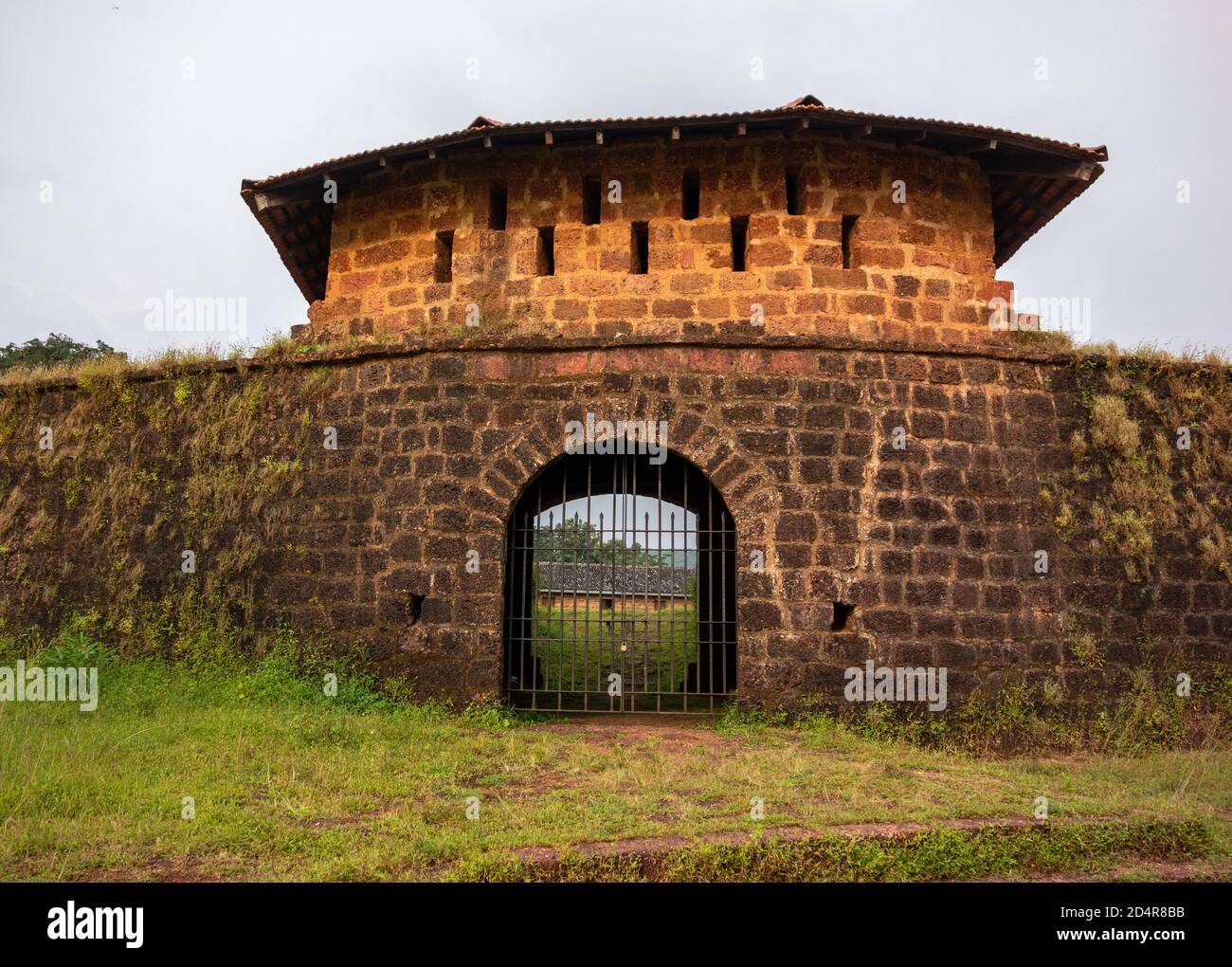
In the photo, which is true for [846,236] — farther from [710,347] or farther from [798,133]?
[710,347]

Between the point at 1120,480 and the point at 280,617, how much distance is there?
28.3 ft

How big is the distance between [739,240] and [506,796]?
6206 millimetres

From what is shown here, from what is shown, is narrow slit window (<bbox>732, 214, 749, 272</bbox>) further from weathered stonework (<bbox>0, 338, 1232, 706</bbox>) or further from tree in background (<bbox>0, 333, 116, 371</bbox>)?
tree in background (<bbox>0, 333, 116, 371</bbox>)

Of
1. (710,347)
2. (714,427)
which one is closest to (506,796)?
(714,427)

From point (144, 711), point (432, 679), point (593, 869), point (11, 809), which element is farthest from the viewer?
point (432, 679)

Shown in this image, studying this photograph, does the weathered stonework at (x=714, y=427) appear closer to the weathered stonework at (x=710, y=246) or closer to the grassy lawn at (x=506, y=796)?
the weathered stonework at (x=710, y=246)

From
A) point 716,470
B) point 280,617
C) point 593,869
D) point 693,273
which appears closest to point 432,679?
point 280,617

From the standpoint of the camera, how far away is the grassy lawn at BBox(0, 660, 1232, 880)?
4406 millimetres

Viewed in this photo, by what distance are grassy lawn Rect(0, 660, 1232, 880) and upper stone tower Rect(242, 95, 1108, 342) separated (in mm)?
4009

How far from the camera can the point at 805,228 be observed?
864 centimetres

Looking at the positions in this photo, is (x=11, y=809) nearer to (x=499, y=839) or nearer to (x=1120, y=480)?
(x=499, y=839)

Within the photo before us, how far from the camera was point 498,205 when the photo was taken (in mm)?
9328

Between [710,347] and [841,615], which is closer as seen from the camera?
[841,615]

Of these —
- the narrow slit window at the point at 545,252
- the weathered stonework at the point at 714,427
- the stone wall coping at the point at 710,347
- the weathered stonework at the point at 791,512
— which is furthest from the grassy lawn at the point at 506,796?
the narrow slit window at the point at 545,252
